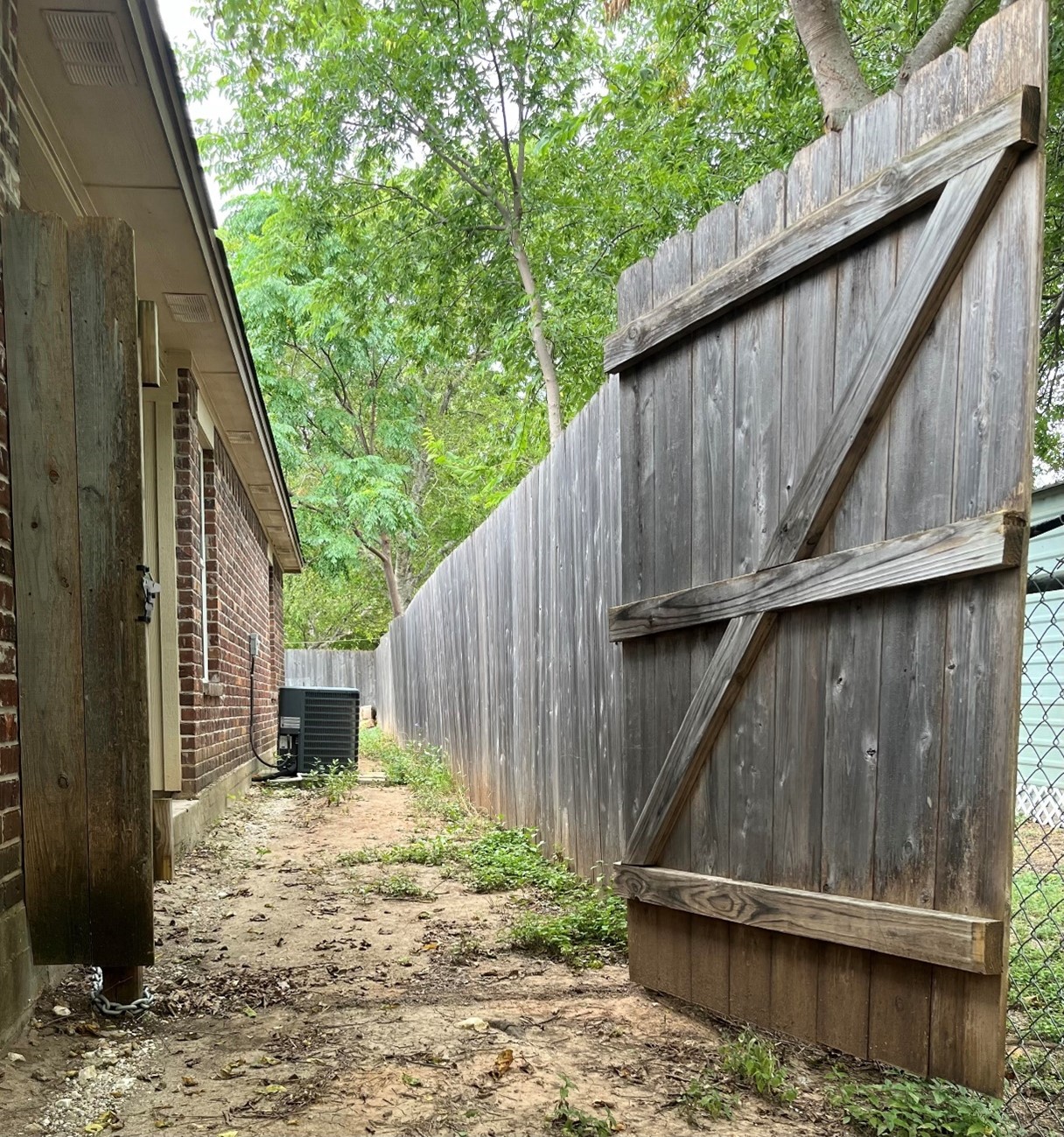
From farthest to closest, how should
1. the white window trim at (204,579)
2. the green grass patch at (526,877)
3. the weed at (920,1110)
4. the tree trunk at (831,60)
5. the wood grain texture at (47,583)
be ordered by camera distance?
the white window trim at (204,579) → the tree trunk at (831,60) → the green grass patch at (526,877) → the wood grain texture at (47,583) → the weed at (920,1110)

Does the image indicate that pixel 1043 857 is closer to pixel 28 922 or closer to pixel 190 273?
pixel 28 922

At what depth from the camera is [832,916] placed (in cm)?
244

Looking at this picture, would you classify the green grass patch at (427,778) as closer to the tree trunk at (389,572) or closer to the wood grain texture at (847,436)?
the wood grain texture at (847,436)

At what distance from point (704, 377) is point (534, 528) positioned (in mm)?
2681

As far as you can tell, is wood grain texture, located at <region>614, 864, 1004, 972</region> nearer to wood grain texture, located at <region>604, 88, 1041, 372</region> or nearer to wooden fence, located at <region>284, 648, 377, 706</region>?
wood grain texture, located at <region>604, 88, 1041, 372</region>

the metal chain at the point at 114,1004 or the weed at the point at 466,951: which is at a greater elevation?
the metal chain at the point at 114,1004

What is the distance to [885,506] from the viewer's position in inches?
93.4

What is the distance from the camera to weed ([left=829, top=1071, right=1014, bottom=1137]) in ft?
→ 6.77

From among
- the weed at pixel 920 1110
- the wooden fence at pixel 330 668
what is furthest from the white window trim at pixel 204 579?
the wooden fence at pixel 330 668

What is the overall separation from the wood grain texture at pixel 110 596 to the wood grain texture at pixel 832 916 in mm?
1697

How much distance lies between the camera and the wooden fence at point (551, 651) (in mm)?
4164

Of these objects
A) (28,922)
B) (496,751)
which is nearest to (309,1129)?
(28,922)

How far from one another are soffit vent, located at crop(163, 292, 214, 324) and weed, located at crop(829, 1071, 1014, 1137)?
4838mm

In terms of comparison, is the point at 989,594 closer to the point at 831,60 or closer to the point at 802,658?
the point at 802,658
